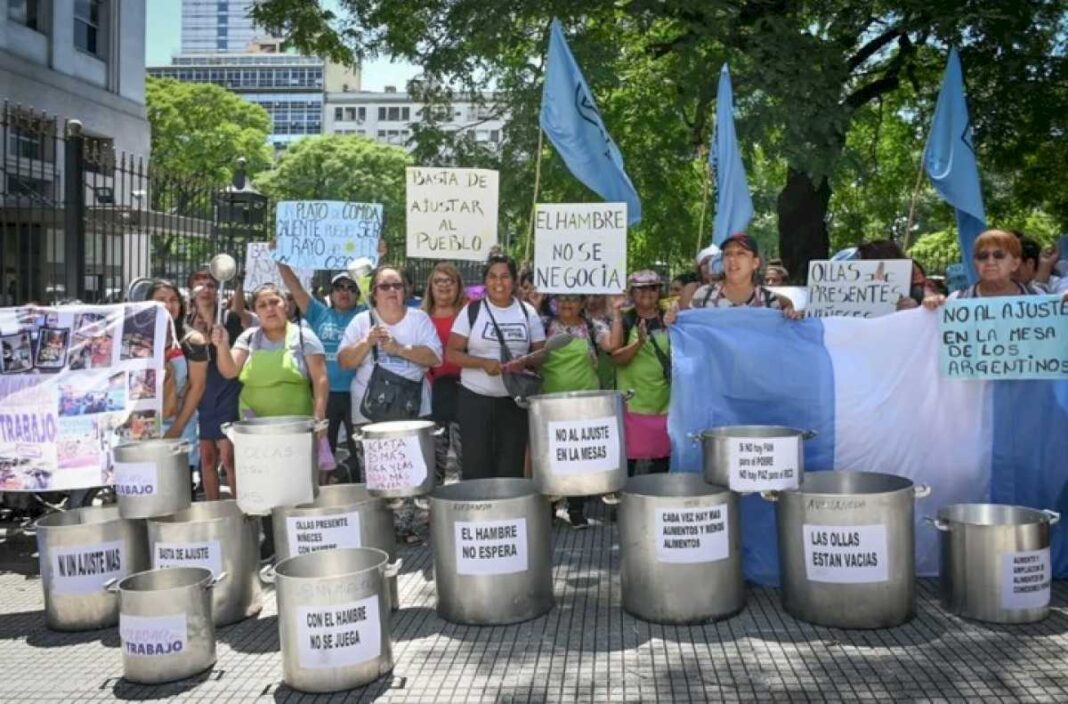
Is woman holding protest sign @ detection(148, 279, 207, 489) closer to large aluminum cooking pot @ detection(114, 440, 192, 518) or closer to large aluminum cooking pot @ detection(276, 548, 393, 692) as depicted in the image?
large aluminum cooking pot @ detection(114, 440, 192, 518)

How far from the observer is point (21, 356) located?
6.15 m

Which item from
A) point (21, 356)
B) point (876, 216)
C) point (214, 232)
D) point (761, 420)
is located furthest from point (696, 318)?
point (876, 216)

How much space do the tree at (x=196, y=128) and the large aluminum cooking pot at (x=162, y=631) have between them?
39850mm

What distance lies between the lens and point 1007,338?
5375 millimetres

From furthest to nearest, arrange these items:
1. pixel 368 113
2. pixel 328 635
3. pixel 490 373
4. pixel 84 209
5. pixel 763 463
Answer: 1. pixel 368 113
2. pixel 84 209
3. pixel 490 373
4. pixel 763 463
5. pixel 328 635

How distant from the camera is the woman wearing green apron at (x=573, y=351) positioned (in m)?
6.59

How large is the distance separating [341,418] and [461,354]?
1.29m

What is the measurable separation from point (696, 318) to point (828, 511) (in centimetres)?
140

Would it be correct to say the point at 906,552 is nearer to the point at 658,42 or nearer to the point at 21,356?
the point at 21,356

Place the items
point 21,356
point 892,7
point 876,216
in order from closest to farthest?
point 21,356, point 892,7, point 876,216

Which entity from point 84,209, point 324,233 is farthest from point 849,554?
point 84,209

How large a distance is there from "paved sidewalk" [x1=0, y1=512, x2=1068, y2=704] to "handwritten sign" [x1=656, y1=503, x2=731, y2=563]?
36 cm

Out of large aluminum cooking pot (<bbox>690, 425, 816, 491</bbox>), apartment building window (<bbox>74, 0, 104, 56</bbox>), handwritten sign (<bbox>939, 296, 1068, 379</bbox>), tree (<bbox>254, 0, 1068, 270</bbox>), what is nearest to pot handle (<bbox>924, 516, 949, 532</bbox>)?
large aluminum cooking pot (<bbox>690, 425, 816, 491</bbox>)

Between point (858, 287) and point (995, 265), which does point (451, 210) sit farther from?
Result: point (995, 265)
